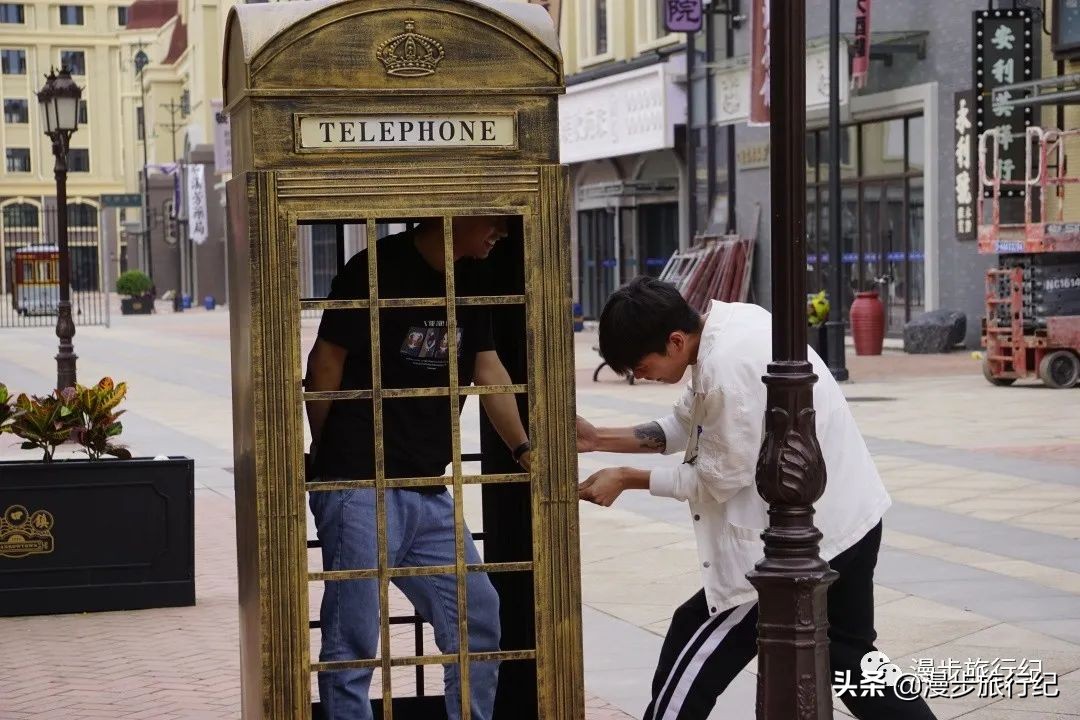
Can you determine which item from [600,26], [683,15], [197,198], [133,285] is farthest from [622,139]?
[197,198]

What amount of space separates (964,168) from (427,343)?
2205cm

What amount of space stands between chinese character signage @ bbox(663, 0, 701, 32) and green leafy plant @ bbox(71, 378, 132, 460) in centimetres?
2338

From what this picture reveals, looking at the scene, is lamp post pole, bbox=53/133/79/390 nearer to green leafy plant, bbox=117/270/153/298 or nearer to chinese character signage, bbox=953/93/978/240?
chinese character signage, bbox=953/93/978/240

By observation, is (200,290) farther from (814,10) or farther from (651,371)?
(651,371)

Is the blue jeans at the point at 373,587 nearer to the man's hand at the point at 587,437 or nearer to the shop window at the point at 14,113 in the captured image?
the man's hand at the point at 587,437

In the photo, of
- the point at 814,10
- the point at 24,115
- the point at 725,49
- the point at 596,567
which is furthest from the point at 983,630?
the point at 24,115

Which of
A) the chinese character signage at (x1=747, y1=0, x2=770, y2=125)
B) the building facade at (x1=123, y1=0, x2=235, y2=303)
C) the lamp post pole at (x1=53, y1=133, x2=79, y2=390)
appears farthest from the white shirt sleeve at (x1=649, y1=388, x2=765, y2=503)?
the building facade at (x1=123, y1=0, x2=235, y2=303)

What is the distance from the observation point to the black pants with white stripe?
4.17m

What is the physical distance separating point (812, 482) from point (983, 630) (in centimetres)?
324

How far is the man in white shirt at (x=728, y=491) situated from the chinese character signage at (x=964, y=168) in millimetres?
21122

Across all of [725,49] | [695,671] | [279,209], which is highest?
[725,49]

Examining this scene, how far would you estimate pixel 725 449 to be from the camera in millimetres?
4121

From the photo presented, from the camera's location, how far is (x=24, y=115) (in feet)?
360

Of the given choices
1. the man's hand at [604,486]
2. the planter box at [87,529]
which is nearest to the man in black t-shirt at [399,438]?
the man's hand at [604,486]
